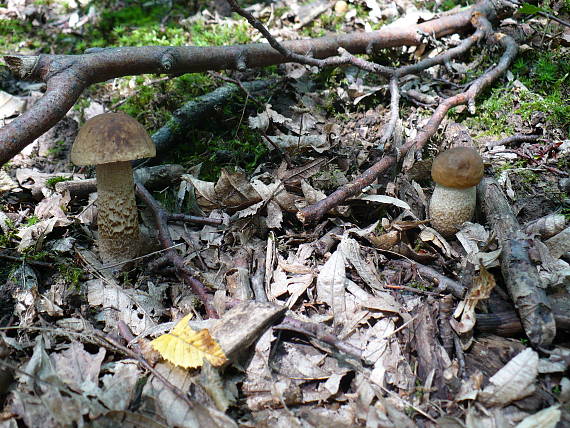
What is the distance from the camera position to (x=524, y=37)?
5426mm

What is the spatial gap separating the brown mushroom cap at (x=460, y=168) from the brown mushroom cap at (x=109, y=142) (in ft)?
7.59

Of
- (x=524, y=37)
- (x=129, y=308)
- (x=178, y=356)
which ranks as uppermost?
(x=524, y=37)

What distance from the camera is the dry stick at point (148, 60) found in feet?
10.6

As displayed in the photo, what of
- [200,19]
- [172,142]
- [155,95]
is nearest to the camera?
[172,142]

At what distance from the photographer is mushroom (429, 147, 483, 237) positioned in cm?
330

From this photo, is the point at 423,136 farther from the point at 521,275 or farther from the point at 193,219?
the point at 193,219

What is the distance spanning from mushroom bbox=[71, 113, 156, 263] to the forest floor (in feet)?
0.71

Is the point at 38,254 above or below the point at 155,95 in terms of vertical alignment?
below

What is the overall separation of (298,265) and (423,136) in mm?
1847

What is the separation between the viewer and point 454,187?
341cm

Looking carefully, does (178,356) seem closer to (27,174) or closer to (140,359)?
(140,359)

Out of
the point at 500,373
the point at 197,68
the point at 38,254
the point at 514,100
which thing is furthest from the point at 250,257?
the point at 514,100

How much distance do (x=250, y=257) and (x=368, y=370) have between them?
1357mm

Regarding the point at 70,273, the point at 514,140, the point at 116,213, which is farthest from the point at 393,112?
the point at 70,273
